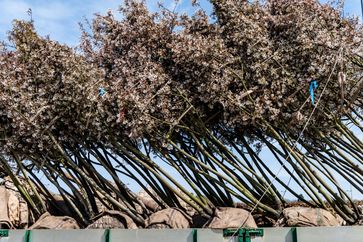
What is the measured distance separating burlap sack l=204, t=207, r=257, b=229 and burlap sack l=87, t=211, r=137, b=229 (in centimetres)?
167

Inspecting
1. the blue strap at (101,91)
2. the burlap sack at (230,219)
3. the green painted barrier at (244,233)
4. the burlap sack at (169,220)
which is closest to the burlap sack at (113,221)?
the burlap sack at (169,220)

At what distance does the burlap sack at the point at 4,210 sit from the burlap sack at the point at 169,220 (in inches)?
119

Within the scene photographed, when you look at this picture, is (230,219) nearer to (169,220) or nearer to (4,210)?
(169,220)

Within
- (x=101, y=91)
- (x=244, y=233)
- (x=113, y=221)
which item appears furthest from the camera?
(x=101, y=91)

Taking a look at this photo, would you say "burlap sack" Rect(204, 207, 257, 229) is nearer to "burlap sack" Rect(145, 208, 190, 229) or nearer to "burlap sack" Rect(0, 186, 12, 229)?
"burlap sack" Rect(145, 208, 190, 229)

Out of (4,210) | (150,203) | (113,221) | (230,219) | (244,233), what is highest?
(150,203)

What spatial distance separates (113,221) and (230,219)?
2385 mm

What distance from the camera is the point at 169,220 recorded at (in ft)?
29.5

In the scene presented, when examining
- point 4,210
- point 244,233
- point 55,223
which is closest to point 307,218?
point 244,233

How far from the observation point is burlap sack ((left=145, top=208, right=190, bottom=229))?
29.3 ft

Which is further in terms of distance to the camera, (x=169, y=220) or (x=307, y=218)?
(x=169, y=220)

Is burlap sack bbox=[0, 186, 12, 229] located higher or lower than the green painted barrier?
higher

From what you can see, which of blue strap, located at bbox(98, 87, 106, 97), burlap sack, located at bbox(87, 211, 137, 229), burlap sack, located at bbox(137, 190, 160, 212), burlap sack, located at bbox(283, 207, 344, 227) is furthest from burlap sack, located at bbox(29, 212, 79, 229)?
burlap sack, located at bbox(283, 207, 344, 227)

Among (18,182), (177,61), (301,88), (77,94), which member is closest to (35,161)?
(18,182)
